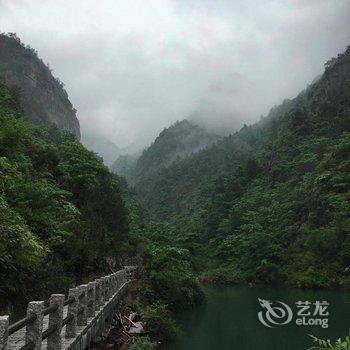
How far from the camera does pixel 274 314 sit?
3020 cm

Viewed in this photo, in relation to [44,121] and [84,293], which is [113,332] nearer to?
[84,293]

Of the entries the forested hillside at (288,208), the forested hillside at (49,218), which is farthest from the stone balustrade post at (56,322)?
the forested hillside at (288,208)

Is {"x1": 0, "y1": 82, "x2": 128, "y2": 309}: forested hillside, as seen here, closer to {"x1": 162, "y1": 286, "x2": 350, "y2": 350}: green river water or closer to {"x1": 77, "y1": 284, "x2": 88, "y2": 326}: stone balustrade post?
{"x1": 77, "y1": 284, "x2": 88, "y2": 326}: stone balustrade post

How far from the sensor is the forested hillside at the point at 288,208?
53438 mm

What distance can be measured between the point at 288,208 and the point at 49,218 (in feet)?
192

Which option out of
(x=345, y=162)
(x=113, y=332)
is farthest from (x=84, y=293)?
(x=345, y=162)

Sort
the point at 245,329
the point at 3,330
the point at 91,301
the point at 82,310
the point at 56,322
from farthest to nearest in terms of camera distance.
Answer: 1. the point at 245,329
2. the point at 91,301
3. the point at 82,310
4. the point at 56,322
5. the point at 3,330

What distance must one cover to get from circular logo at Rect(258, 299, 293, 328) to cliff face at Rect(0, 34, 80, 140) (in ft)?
201

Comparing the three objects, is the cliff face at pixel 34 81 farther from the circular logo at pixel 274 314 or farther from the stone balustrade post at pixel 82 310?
the stone balustrade post at pixel 82 310

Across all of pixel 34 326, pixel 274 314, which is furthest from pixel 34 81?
pixel 34 326

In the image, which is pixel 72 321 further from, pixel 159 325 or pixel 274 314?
pixel 274 314

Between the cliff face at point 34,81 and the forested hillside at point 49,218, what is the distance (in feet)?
183

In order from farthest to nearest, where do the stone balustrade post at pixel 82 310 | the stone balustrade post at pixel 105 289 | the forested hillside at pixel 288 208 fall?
the forested hillside at pixel 288 208 → the stone balustrade post at pixel 105 289 → the stone balustrade post at pixel 82 310

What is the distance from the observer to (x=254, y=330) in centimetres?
2459
